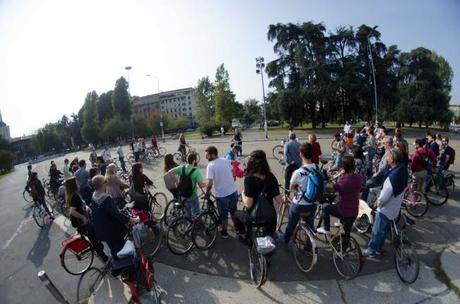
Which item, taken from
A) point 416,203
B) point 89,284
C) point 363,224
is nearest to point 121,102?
point 89,284

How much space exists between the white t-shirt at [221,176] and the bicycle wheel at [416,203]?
4428mm

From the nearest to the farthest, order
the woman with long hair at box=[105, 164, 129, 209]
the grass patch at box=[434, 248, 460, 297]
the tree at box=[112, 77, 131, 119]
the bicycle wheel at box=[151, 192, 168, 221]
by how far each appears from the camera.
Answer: the grass patch at box=[434, 248, 460, 297] < the woman with long hair at box=[105, 164, 129, 209] < the bicycle wheel at box=[151, 192, 168, 221] < the tree at box=[112, 77, 131, 119]

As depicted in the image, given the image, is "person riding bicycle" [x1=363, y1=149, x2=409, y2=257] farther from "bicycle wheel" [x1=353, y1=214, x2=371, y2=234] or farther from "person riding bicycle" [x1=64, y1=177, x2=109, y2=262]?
"person riding bicycle" [x1=64, y1=177, x2=109, y2=262]

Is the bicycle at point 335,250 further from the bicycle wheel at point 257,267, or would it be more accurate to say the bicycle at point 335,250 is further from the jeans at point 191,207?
the jeans at point 191,207

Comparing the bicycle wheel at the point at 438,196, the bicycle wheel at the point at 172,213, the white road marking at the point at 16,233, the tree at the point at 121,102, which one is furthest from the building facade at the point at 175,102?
the bicycle wheel at the point at 438,196

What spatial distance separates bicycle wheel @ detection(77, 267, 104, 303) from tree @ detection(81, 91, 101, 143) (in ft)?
206

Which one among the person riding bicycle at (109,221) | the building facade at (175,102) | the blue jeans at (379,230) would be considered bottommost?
the blue jeans at (379,230)

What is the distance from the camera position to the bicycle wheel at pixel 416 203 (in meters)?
6.54

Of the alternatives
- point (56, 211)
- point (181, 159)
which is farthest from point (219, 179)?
point (181, 159)

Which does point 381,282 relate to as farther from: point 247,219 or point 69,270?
point 69,270

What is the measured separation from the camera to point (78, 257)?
5.52 m

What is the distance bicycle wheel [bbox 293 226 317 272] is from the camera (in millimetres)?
4746

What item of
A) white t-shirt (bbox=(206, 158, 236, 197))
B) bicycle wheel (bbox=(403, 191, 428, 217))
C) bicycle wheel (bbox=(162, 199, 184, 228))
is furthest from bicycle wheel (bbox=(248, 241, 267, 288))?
bicycle wheel (bbox=(403, 191, 428, 217))

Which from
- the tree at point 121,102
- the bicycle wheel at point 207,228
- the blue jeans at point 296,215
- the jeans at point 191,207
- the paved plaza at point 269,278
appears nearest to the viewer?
the paved plaza at point 269,278
